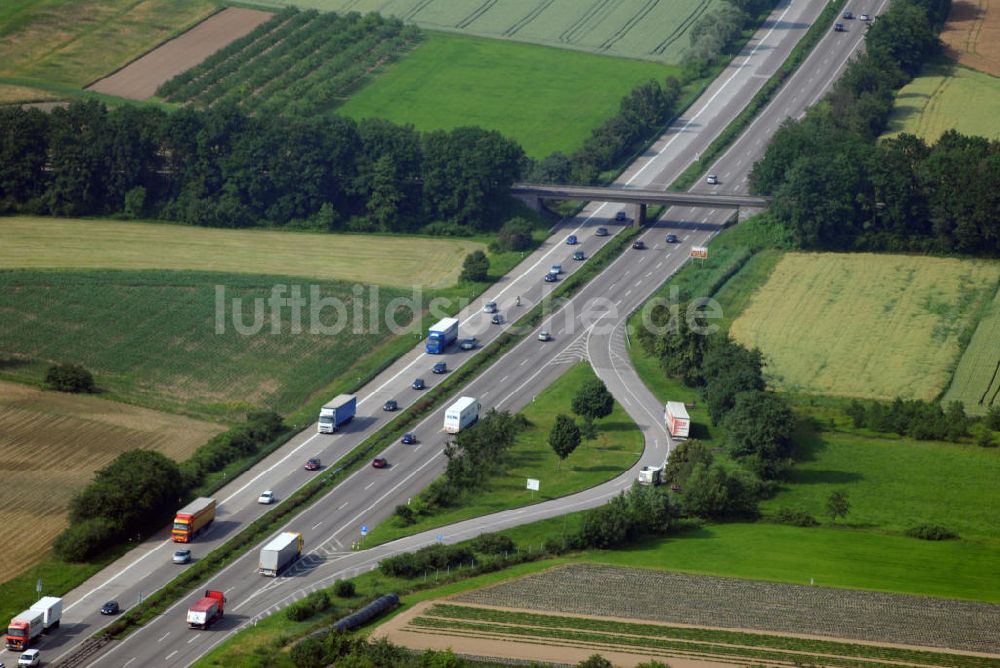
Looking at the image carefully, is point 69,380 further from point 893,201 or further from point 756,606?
point 893,201

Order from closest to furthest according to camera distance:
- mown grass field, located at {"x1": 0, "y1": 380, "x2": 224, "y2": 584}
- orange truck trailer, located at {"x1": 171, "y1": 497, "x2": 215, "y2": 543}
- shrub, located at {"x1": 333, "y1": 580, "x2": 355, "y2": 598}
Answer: shrub, located at {"x1": 333, "y1": 580, "x2": 355, "y2": 598} < orange truck trailer, located at {"x1": 171, "y1": 497, "x2": 215, "y2": 543} < mown grass field, located at {"x1": 0, "y1": 380, "x2": 224, "y2": 584}

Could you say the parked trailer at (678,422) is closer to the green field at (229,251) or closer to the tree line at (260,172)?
the green field at (229,251)

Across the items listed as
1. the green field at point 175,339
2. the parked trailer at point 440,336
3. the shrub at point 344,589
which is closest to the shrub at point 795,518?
the shrub at point 344,589

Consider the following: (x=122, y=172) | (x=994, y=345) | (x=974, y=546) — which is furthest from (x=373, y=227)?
(x=974, y=546)

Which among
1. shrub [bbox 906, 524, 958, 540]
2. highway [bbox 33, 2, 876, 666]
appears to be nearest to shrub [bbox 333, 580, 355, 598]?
highway [bbox 33, 2, 876, 666]

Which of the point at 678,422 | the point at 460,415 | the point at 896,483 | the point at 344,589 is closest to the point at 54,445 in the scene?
the point at 460,415

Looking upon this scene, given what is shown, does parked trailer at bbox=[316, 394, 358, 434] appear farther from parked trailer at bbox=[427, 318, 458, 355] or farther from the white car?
the white car
